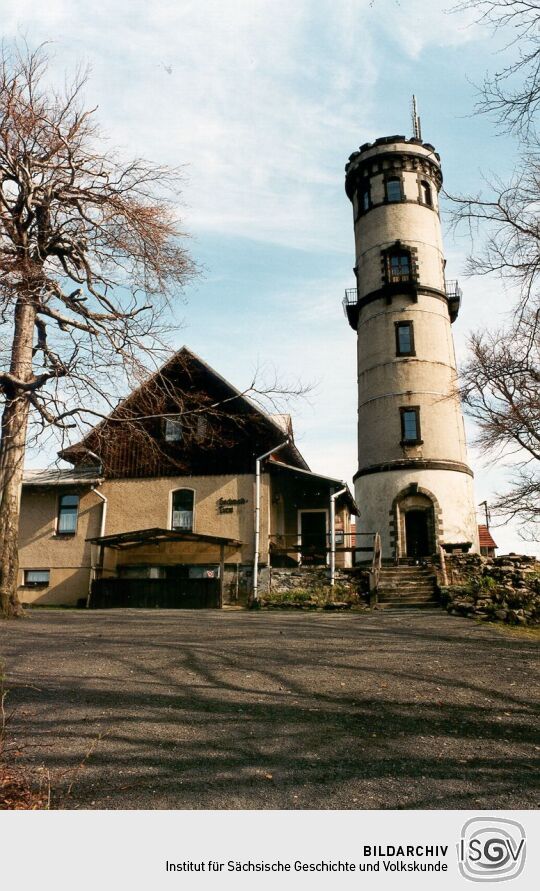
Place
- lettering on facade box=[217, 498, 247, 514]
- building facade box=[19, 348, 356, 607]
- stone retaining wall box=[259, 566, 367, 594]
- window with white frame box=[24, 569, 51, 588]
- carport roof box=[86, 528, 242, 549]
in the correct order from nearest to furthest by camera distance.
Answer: carport roof box=[86, 528, 242, 549], stone retaining wall box=[259, 566, 367, 594], building facade box=[19, 348, 356, 607], lettering on facade box=[217, 498, 247, 514], window with white frame box=[24, 569, 51, 588]

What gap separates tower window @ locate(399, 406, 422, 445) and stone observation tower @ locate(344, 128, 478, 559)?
0.04 meters

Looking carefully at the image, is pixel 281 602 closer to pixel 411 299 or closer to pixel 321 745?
pixel 321 745

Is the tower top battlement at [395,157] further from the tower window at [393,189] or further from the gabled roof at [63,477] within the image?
the gabled roof at [63,477]

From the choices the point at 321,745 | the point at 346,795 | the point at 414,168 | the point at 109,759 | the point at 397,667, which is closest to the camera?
the point at 346,795

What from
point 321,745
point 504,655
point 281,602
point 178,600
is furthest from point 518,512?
point 321,745

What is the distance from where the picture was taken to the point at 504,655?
32.8 feet

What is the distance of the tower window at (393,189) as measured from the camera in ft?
99.8

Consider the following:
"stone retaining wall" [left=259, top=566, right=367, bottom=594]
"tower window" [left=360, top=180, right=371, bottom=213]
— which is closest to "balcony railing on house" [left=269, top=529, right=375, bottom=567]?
"stone retaining wall" [left=259, top=566, right=367, bottom=594]

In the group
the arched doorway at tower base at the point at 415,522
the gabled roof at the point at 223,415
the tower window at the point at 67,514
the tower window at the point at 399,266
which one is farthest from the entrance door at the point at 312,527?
the tower window at the point at 399,266

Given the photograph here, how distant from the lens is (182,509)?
22734 millimetres

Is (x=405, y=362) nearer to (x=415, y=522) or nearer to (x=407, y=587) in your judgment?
(x=415, y=522)

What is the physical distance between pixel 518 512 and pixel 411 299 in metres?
11.0

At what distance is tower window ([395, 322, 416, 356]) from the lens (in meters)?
28.1
